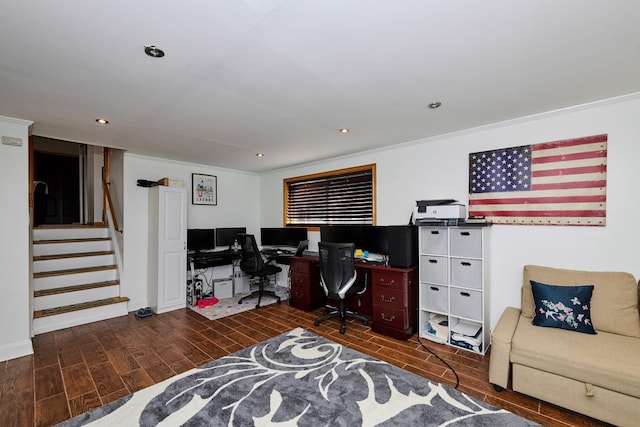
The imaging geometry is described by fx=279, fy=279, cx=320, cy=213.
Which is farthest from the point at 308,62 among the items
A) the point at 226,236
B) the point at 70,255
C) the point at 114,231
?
the point at 70,255

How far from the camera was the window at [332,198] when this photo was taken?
428 cm

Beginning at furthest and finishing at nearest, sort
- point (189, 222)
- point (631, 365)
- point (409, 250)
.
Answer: point (189, 222) → point (409, 250) → point (631, 365)

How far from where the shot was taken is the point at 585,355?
1.93 meters

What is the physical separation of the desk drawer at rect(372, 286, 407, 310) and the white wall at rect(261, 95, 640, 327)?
0.97m

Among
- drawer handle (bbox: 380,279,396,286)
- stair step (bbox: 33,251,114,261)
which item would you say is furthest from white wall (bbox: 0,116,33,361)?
drawer handle (bbox: 380,279,396,286)

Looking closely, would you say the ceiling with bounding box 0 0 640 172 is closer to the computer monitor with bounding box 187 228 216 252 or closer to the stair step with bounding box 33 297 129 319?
the computer monitor with bounding box 187 228 216 252

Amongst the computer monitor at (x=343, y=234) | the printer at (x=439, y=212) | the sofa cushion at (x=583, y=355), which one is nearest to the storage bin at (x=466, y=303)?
the sofa cushion at (x=583, y=355)

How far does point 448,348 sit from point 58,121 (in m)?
4.66

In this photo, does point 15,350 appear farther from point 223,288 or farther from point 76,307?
point 223,288

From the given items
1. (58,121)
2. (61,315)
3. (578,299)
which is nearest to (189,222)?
(61,315)

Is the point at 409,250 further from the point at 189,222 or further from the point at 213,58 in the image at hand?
the point at 189,222

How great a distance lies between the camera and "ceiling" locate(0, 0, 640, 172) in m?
1.36

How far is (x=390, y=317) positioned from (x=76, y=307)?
404 centimetres

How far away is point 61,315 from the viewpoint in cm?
349
